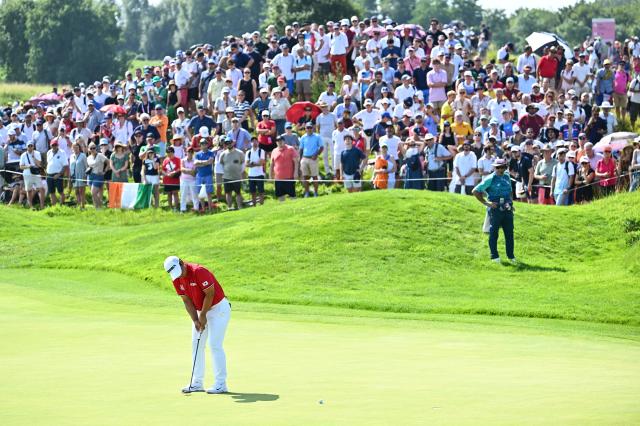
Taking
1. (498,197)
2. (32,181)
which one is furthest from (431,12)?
(498,197)

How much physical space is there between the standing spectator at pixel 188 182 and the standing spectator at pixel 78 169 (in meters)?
3.56

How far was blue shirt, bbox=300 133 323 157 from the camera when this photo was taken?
3256cm

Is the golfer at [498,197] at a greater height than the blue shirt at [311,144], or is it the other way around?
the blue shirt at [311,144]

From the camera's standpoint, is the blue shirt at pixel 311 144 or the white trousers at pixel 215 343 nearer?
the white trousers at pixel 215 343

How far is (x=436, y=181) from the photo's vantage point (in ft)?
105

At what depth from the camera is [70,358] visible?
17.2 meters

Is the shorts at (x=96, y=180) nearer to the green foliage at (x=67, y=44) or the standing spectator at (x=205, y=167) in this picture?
the standing spectator at (x=205, y=167)

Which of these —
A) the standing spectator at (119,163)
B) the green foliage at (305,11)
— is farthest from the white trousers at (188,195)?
the green foliage at (305,11)

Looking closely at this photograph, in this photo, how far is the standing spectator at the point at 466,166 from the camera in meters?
30.3

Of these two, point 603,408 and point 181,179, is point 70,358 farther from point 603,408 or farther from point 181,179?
point 181,179

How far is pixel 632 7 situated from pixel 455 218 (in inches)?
4054

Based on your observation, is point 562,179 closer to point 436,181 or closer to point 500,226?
point 436,181

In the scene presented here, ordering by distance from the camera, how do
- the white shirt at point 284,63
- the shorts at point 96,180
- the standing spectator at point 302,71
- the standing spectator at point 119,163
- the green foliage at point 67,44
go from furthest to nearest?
the green foliage at point 67,44 → the white shirt at point 284,63 → the standing spectator at point 302,71 → the shorts at point 96,180 → the standing spectator at point 119,163

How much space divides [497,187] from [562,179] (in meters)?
5.38
